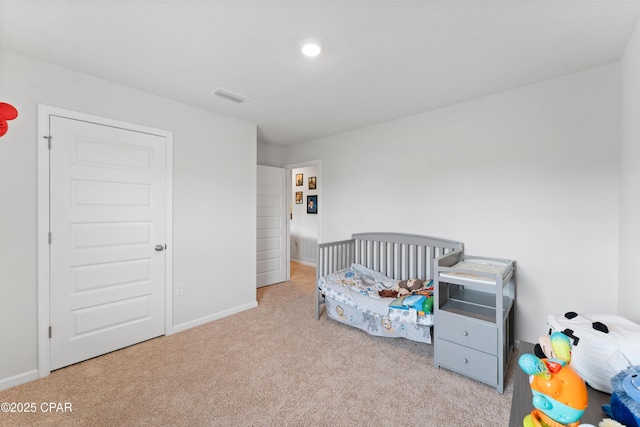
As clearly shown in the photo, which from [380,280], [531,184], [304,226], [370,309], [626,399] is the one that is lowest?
[370,309]

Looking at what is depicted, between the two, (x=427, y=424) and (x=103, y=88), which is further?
(x=103, y=88)

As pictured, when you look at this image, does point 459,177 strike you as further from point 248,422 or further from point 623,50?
point 248,422

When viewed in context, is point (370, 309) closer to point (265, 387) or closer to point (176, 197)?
point (265, 387)

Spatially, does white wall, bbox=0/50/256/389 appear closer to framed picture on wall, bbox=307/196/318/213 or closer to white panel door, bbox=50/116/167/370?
white panel door, bbox=50/116/167/370

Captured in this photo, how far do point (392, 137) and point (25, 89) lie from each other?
343 centimetres

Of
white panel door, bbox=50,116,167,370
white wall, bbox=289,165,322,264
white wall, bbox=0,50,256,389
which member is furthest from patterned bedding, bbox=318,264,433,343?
white wall, bbox=289,165,322,264

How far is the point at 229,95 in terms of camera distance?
2578 mm

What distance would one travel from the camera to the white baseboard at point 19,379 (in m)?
1.85

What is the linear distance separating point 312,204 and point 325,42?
413cm

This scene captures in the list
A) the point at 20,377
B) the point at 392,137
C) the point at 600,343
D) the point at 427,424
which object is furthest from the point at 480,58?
the point at 20,377

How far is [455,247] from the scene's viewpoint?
9.00ft

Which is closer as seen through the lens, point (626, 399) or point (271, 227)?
point (626, 399)

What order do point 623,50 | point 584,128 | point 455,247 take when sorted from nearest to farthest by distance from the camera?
point 623,50, point 584,128, point 455,247

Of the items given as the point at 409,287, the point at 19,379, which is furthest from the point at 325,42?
the point at 19,379
